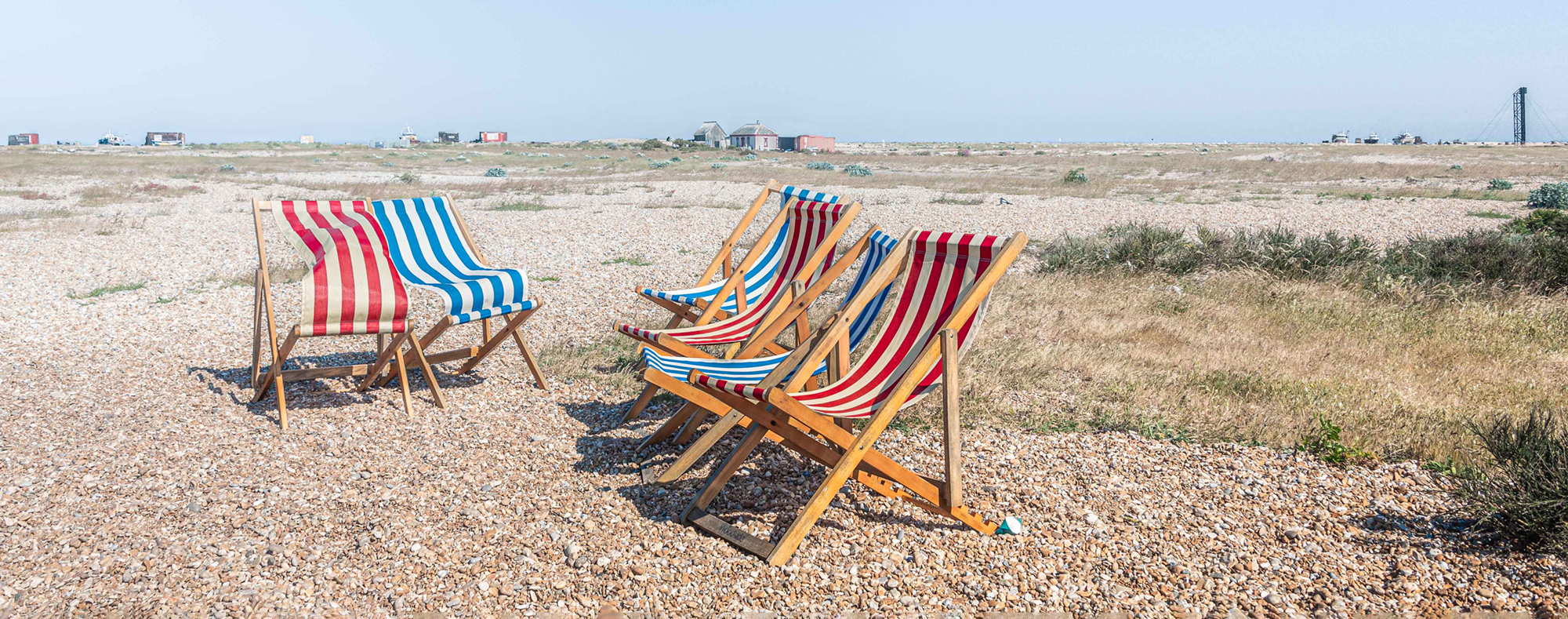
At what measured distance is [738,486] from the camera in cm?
364

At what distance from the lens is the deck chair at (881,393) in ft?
10.1

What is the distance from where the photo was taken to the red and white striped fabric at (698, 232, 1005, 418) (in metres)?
3.34

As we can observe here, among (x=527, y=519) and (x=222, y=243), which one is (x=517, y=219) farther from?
(x=527, y=519)

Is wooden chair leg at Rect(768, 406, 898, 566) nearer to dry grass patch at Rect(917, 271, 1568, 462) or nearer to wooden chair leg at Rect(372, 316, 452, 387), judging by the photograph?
dry grass patch at Rect(917, 271, 1568, 462)

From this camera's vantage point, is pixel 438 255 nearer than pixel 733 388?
No

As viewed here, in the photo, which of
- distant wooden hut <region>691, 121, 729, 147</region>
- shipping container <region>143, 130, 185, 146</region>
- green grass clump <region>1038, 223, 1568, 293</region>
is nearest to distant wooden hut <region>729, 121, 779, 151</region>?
distant wooden hut <region>691, 121, 729, 147</region>

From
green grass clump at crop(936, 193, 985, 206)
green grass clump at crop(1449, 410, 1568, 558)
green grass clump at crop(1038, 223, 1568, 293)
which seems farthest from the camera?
green grass clump at crop(936, 193, 985, 206)

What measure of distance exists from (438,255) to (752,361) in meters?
2.46

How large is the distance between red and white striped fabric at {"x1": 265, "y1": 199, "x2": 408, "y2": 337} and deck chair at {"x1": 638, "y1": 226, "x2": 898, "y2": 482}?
59.3 inches

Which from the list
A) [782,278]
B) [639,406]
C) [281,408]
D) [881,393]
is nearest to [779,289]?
[782,278]

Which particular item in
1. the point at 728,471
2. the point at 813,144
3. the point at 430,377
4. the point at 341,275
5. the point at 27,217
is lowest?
the point at 728,471

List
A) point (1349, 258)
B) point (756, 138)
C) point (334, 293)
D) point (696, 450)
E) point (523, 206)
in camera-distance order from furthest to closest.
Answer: point (756, 138) < point (523, 206) < point (1349, 258) < point (334, 293) < point (696, 450)

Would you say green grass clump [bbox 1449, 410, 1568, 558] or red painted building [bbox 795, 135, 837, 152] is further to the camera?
red painted building [bbox 795, 135, 837, 152]

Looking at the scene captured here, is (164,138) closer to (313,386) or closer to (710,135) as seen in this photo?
(710,135)
